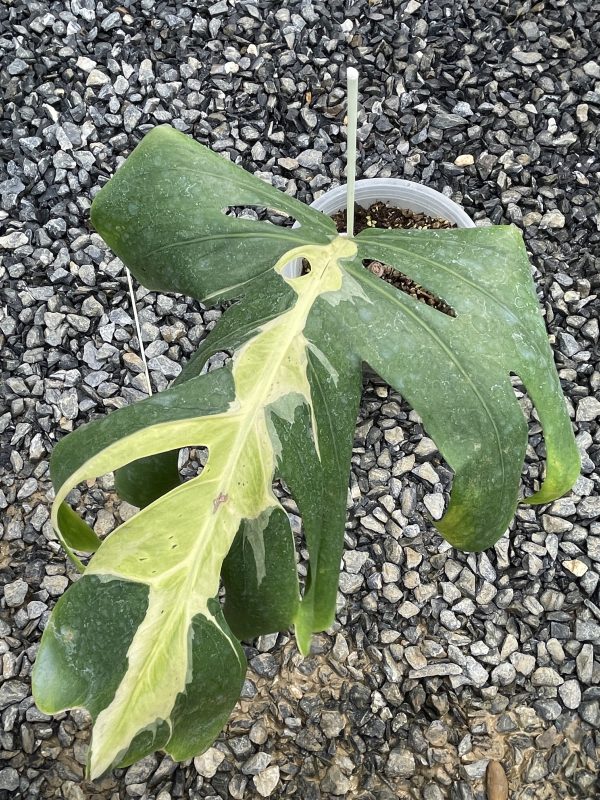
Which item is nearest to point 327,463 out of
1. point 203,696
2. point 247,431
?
point 247,431

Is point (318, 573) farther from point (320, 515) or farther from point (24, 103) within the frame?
point (24, 103)

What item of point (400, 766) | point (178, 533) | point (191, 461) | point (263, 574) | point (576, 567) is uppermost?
point (178, 533)

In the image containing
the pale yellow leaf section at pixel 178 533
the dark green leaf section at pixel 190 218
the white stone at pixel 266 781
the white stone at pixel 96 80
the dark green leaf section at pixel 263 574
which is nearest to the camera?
the pale yellow leaf section at pixel 178 533

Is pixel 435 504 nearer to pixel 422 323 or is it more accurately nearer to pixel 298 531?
pixel 298 531

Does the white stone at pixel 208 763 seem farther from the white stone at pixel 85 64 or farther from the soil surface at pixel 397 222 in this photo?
the white stone at pixel 85 64

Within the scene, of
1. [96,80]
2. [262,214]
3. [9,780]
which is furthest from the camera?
[96,80]

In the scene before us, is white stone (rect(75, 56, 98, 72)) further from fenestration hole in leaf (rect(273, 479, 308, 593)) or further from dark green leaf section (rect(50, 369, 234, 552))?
dark green leaf section (rect(50, 369, 234, 552))

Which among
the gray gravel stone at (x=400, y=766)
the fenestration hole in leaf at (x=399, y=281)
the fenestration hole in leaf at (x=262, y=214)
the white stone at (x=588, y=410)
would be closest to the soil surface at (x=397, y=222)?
the fenestration hole in leaf at (x=399, y=281)
